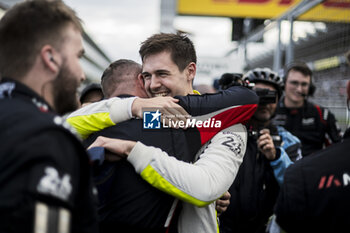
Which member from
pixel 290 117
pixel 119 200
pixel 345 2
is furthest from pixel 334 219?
pixel 290 117

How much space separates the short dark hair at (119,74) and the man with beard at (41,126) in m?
0.76

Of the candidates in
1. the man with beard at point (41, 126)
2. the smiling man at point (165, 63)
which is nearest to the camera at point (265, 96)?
the smiling man at point (165, 63)

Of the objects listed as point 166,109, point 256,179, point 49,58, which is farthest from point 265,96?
point 49,58

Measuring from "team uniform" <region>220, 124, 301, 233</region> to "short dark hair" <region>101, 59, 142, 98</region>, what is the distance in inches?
48.0

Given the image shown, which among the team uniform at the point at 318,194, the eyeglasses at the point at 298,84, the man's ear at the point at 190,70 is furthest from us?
the eyeglasses at the point at 298,84

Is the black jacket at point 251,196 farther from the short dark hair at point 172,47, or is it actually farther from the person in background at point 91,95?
the person in background at point 91,95

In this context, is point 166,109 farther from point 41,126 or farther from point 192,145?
point 41,126

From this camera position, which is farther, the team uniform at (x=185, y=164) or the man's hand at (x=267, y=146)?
the man's hand at (x=267, y=146)

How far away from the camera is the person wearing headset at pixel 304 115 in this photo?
3.61m

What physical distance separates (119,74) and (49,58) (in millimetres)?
925

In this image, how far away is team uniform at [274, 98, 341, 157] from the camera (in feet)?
11.8

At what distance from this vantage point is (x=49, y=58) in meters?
1.05

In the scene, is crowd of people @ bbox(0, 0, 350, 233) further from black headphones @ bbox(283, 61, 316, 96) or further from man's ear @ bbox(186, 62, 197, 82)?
black headphones @ bbox(283, 61, 316, 96)

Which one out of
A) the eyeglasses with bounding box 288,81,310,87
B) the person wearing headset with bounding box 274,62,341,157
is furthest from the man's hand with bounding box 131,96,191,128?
the eyeglasses with bounding box 288,81,310,87
